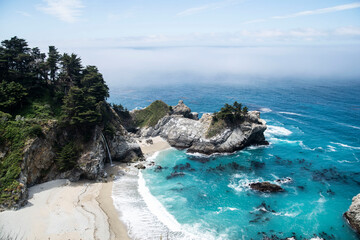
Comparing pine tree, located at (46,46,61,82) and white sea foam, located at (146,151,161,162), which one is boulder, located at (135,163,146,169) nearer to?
white sea foam, located at (146,151,161,162)

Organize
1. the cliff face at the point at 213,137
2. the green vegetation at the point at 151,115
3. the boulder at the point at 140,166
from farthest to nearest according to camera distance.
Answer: the green vegetation at the point at 151,115, the cliff face at the point at 213,137, the boulder at the point at 140,166

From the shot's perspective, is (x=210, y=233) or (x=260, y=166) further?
(x=260, y=166)

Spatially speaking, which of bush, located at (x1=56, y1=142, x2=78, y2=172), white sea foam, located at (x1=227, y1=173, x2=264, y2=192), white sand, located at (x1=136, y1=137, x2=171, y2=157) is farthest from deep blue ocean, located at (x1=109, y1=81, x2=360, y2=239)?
bush, located at (x1=56, y1=142, x2=78, y2=172)

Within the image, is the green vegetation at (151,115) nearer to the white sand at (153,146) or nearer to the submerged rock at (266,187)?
the white sand at (153,146)

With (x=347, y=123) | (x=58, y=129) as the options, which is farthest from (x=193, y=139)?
(x=347, y=123)

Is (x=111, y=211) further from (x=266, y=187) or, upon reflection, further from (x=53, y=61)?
(x=53, y=61)

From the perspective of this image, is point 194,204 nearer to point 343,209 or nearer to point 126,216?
point 126,216

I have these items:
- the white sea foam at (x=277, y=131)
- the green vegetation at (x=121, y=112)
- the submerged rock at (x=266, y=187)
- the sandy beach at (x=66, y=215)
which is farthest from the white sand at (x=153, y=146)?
the white sea foam at (x=277, y=131)
